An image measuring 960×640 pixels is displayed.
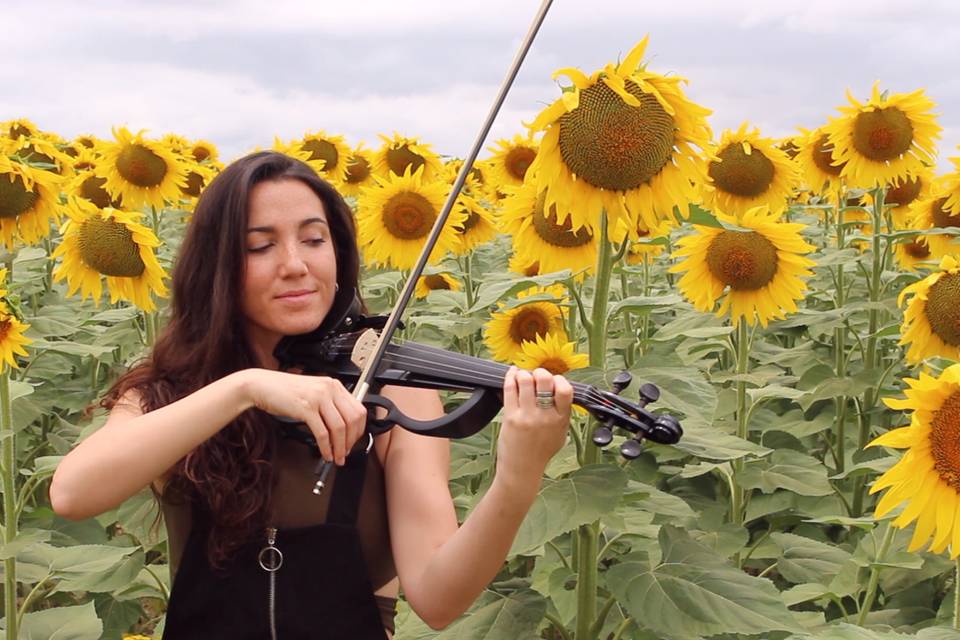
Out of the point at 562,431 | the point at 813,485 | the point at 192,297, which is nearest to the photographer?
the point at 562,431

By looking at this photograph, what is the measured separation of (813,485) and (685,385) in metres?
1.50

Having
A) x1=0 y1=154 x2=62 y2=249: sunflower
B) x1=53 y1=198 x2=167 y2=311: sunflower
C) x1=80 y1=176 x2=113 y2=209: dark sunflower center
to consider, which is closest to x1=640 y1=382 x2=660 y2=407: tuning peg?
x1=53 y1=198 x2=167 y2=311: sunflower

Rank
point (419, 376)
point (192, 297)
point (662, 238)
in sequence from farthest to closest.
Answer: point (662, 238) → point (192, 297) → point (419, 376)

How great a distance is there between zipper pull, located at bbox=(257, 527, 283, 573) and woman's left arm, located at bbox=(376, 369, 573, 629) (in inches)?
9.4

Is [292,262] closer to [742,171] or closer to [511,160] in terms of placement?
[742,171]

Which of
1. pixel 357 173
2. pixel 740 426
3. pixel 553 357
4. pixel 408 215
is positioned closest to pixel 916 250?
pixel 740 426

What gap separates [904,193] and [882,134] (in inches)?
43.0

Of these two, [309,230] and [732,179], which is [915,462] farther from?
[732,179]

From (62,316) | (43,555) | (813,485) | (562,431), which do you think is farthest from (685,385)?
(62,316)

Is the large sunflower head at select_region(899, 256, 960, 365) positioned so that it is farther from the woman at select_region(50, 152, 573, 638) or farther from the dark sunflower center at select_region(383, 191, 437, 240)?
the dark sunflower center at select_region(383, 191, 437, 240)

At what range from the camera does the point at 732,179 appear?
486 centimetres

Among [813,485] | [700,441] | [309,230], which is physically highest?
[309,230]

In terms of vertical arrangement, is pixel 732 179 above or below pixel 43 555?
above

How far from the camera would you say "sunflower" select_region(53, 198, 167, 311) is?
4145 millimetres
